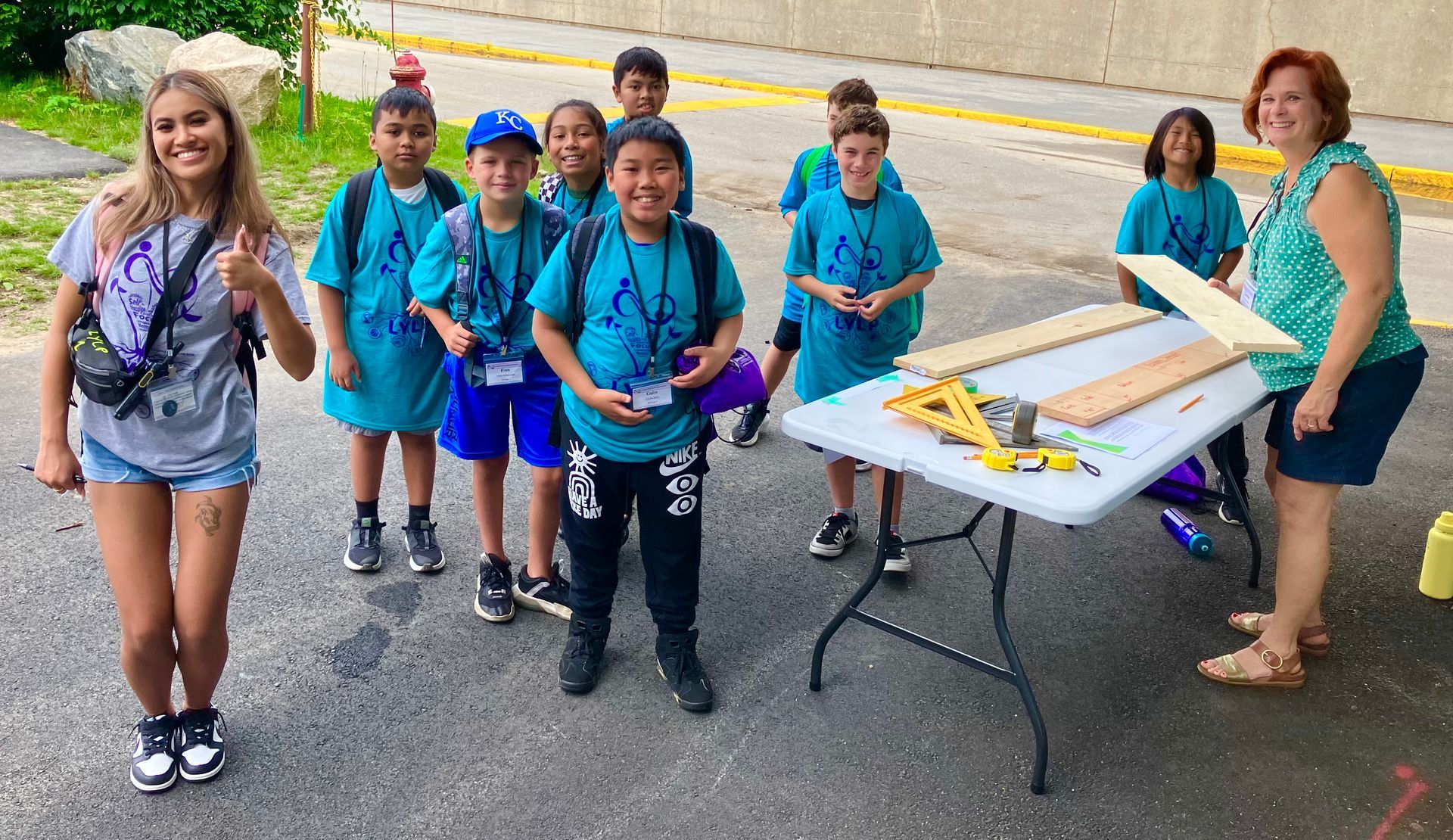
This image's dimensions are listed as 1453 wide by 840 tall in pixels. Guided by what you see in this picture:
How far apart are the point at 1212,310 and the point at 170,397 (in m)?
3.00

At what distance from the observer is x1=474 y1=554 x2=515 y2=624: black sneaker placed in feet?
12.7

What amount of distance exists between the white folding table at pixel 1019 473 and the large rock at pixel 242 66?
8.85m

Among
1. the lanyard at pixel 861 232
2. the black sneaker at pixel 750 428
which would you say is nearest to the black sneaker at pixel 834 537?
the lanyard at pixel 861 232

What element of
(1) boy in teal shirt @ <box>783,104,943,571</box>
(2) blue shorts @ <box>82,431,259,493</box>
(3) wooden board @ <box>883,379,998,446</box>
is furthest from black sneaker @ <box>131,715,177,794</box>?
(1) boy in teal shirt @ <box>783,104,943,571</box>

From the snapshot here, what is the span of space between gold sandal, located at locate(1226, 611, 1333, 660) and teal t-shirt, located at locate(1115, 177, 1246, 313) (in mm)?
1535

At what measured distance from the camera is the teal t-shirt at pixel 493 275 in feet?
11.6

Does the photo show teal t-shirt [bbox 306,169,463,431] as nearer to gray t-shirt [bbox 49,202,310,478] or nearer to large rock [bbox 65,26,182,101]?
gray t-shirt [bbox 49,202,310,478]

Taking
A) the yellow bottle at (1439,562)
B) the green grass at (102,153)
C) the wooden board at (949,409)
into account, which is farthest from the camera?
the green grass at (102,153)

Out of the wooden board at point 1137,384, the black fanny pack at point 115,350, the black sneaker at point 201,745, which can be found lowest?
the black sneaker at point 201,745

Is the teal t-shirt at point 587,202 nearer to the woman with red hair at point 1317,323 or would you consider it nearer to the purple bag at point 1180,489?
the woman with red hair at point 1317,323

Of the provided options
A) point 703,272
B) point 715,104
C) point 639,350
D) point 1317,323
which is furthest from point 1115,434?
point 715,104

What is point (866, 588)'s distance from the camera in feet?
11.6

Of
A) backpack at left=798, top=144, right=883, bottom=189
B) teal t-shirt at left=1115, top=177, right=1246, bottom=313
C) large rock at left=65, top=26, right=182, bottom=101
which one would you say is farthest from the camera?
large rock at left=65, top=26, right=182, bottom=101

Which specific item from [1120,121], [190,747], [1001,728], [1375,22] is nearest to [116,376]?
[190,747]
